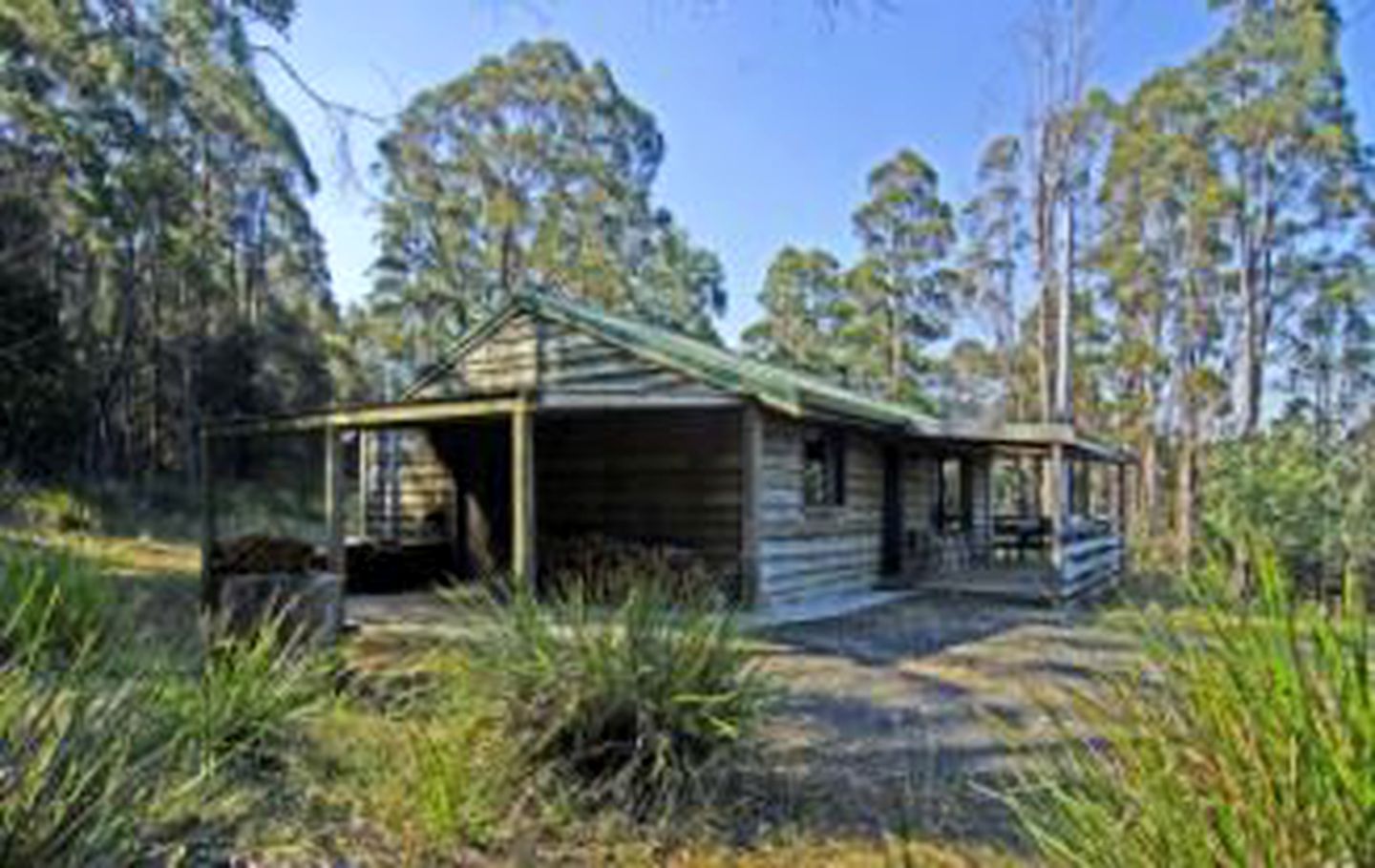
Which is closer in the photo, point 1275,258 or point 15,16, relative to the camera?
point 15,16

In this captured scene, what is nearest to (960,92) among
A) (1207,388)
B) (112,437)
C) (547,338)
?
(547,338)

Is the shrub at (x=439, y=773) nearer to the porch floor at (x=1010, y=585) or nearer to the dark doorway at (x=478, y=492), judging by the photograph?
the dark doorway at (x=478, y=492)

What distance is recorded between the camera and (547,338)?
1306cm

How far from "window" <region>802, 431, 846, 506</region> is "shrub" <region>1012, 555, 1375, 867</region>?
1063 centimetres

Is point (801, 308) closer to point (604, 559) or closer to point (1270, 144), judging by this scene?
point (1270, 144)

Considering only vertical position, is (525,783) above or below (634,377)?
below

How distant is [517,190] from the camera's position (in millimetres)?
30969

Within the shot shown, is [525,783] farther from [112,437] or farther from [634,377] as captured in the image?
[112,437]

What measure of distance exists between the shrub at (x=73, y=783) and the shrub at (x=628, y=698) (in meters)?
1.69

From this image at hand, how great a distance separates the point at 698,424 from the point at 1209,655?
32.5 ft

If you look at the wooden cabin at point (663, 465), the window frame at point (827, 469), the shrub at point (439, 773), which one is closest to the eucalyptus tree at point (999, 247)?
the wooden cabin at point (663, 465)

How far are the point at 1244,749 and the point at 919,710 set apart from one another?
493cm

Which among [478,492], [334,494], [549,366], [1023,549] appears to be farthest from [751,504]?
[1023,549]

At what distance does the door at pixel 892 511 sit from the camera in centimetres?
1500
